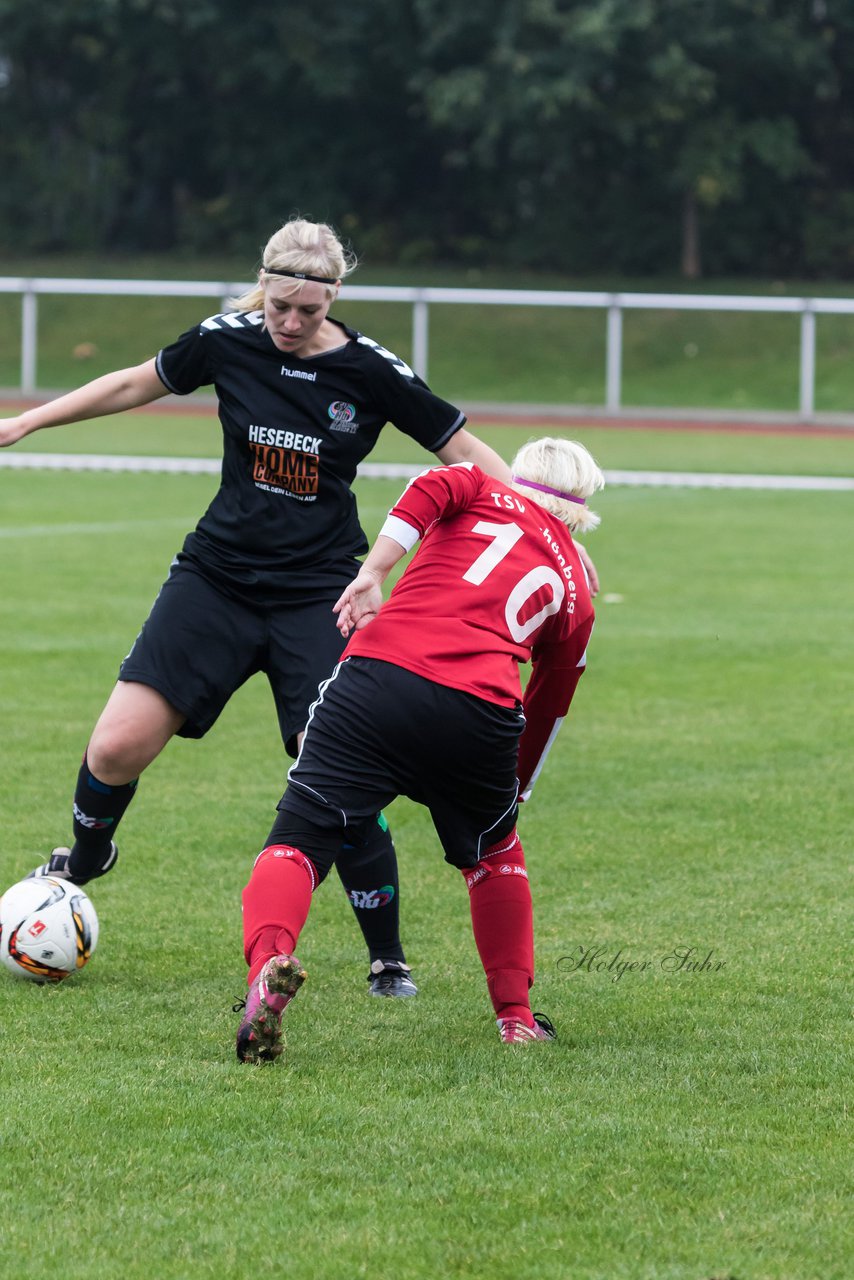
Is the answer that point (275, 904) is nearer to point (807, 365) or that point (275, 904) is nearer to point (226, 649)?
point (226, 649)

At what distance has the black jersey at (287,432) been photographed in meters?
5.13

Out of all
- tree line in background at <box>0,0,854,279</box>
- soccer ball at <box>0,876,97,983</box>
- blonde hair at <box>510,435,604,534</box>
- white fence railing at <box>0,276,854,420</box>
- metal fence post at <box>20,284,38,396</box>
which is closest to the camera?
blonde hair at <box>510,435,604,534</box>

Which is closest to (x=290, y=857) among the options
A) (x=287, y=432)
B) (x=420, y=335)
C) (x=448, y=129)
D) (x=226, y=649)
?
(x=226, y=649)

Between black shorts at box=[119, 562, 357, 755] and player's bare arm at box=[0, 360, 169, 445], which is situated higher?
player's bare arm at box=[0, 360, 169, 445]

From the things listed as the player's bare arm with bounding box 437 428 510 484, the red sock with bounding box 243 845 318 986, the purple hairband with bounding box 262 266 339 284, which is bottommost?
the red sock with bounding box 243 845 318 986

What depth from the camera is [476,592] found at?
4465 mm

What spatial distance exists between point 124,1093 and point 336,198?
43998 mm

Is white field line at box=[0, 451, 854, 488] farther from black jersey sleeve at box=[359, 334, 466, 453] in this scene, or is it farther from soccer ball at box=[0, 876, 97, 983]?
soccer ball at box=[0, 876, 97, 983]

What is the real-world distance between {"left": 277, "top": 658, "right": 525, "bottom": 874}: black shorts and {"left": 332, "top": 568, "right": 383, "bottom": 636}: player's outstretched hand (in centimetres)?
16

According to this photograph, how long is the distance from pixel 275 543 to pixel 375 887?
1.00 meters

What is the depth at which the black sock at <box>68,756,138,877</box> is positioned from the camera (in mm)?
5293

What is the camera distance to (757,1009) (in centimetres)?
486

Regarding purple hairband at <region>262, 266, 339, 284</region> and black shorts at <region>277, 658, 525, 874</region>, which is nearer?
black shorts at <region>277, 658, 525, 874</region>

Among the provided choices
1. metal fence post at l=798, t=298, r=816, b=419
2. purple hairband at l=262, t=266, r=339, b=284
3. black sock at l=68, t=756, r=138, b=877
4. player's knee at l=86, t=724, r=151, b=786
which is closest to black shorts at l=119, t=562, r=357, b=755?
player's knee at l=86, t=724, r=151, b=786
